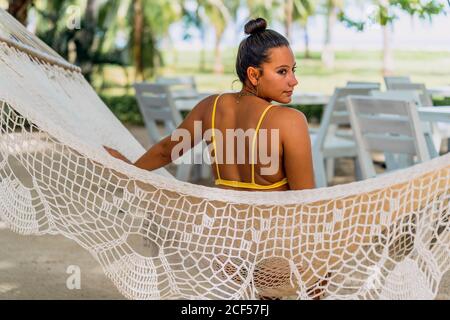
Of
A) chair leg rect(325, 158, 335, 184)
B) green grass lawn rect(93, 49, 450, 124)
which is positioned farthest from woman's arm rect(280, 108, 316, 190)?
green grass lawn rect(93, 49, 450, 124)

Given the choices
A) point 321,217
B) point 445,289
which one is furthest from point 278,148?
point 445,289

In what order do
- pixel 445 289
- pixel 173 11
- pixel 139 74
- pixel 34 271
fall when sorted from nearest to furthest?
pixel 445 289, pixel 34 271, pixel 139 74, pixel 173 11

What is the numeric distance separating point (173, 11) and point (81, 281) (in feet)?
81.1

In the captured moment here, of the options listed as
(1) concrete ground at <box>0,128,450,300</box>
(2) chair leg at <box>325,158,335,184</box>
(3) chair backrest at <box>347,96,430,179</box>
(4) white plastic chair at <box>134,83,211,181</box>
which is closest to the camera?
(1) concrete ground at <box>0,128,450,300</box>

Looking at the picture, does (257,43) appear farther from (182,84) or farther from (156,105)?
(182,84)

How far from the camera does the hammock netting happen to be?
75.4 inches

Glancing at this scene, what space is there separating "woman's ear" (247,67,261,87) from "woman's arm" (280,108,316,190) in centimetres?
14

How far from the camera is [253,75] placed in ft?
6.86

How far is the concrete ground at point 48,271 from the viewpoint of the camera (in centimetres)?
293

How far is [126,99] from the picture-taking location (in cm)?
1252

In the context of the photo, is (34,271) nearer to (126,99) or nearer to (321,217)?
(321,217)

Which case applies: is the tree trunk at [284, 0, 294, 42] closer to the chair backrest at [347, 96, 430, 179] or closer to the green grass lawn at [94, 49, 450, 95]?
the green grass lawn at [94, 49, 450, 95]

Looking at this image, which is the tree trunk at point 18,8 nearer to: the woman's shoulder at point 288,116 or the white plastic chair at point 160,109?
the white plastic chair at point 160,109
